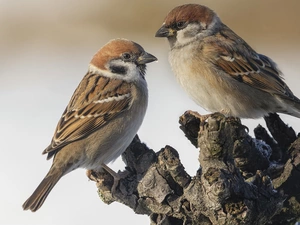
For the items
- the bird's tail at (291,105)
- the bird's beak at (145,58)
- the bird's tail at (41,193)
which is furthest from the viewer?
the bird's tail at (291,105)

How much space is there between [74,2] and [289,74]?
9.17 feet

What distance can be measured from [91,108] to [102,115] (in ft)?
0.28

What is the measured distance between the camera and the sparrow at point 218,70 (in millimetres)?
4180

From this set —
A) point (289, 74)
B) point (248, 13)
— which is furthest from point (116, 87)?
point (248, 13)

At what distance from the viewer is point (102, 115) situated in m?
4.08

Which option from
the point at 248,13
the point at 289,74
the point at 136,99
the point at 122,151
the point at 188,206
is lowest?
the point at 188,206

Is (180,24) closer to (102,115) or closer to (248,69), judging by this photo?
(248,69)

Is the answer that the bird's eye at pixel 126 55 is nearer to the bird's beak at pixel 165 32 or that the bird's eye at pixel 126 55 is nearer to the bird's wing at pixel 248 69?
the bird's beak at pixel 165 32

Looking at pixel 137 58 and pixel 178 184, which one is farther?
pixel 137 58

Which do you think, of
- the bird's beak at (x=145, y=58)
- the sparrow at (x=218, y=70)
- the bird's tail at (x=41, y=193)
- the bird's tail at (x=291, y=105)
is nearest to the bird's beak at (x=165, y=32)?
the sparrow at (x=218, y=70)

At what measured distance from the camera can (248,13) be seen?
22.8 feet

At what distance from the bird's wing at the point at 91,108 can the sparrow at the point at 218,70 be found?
1.23 feet

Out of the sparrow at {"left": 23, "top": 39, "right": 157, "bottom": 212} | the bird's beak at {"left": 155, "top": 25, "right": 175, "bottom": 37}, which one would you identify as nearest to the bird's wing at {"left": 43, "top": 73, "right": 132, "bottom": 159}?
the sparrow at {"left": 23, "top": 39, "right": 157, "bottom": 212}

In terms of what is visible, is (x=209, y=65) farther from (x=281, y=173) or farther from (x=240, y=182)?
(x=240, y=182)
